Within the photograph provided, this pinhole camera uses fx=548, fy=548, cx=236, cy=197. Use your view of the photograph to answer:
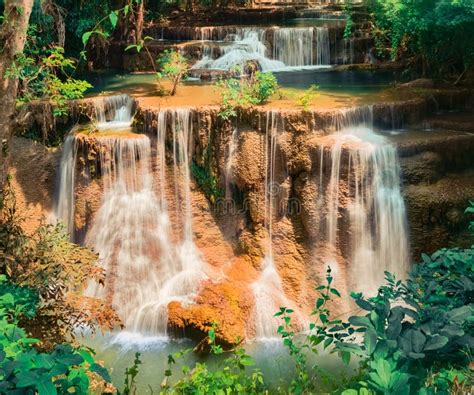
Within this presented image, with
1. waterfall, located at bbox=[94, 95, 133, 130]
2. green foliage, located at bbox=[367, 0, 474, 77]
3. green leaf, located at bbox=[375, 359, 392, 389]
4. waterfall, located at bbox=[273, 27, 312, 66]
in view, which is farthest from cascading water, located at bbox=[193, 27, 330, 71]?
green leaf, located at bbox=[375, 359, 392, 389]

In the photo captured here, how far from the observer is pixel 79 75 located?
15.2 metres

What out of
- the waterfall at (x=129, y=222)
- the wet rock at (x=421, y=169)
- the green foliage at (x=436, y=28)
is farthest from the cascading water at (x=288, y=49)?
the wet rock at (x=421, y=169)

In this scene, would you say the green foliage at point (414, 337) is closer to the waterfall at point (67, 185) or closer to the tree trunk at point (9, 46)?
the tree trunk at point (9, 46)

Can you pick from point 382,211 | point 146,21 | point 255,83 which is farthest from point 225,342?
point 146,21

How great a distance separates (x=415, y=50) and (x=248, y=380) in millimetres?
10541

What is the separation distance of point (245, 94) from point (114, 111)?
3.09 metres

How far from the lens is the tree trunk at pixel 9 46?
17.4 feet

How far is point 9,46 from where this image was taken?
Result: 5410 millimetres

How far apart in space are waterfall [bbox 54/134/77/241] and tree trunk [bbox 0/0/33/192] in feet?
13.8

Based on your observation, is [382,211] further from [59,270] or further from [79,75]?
[79,75]

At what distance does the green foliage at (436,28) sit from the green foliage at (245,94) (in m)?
2.70

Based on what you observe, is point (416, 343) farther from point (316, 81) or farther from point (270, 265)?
point (316, 81)

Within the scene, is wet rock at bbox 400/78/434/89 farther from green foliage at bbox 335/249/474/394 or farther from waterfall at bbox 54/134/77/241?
green foliage at bbox 335/249/474/394

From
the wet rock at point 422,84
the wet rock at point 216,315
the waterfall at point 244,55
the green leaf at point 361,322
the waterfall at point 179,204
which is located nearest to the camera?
the green leaf at point 361,322
